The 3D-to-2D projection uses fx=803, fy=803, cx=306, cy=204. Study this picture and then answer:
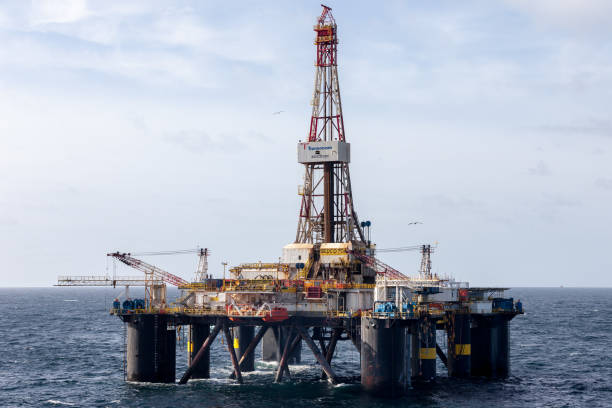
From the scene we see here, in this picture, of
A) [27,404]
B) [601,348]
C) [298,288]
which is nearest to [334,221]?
[298,288]

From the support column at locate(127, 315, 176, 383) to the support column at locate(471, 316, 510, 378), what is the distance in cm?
2828

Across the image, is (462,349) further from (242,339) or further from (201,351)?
(201,351)

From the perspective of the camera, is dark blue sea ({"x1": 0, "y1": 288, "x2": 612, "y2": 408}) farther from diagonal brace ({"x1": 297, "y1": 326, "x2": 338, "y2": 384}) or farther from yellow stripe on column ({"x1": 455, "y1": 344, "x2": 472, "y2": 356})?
yellow stripe on column ({"x1": 455, "y1": 344, "x2": 472, "y2": 356})

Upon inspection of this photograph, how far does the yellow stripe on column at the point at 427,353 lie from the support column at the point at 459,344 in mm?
3418

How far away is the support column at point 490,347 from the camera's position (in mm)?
74938

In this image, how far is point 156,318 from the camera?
68.8 m

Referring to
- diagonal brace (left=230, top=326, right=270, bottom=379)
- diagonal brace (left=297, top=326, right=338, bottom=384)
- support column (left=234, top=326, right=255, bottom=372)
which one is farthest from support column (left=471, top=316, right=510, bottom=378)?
support column (left=234, top=326, right=255, bottom=372)

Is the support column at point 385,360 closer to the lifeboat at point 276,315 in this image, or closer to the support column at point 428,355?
the support column at point 428,355

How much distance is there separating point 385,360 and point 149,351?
20442 millimetres

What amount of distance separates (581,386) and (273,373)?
93.7 ft

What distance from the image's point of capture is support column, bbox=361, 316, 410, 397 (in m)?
61.9

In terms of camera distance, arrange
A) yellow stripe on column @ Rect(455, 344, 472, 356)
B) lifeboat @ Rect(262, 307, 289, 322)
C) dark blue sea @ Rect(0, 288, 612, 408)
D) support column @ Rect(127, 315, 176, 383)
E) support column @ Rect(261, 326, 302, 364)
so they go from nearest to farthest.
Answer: dark blue sea @ Rect(0, 288, 612, 408), lifeboat @ Rect(262, 307, 289, 322), support column @ Rect(127, 315, 176, 383), yellow stripe on column @ Rect(455, 344, 472, 356), support column @ Rect(261, 326, 302, 364)

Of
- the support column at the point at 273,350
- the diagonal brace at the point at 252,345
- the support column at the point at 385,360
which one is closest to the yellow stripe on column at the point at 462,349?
the support column at the point at 385,360

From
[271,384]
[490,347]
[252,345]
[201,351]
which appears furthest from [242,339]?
[490,347]
